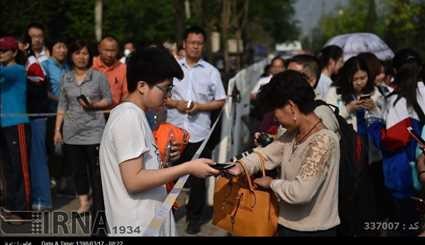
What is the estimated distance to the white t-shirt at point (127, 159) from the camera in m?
2.98

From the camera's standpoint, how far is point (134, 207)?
3.07 m

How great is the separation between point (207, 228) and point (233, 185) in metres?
3.32

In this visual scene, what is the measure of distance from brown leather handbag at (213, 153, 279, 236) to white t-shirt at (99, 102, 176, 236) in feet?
1.61

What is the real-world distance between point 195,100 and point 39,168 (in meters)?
2.03

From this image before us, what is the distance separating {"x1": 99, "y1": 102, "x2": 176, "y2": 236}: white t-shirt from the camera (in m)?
2.98

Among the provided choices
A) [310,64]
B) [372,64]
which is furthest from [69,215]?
[372,64]

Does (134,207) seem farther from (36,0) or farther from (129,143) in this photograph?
(36,0)

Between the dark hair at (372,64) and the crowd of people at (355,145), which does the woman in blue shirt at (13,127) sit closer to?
the crowd of people at (355,145)

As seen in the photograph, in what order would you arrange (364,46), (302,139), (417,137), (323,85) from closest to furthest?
(302,139) → (417,137) → (323,85) → (364,46)

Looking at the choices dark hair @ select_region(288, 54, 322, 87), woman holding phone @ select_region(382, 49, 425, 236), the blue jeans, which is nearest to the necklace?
woman holding phone @ select_region(382, 49, 425, 236)

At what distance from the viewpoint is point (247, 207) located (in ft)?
11.4

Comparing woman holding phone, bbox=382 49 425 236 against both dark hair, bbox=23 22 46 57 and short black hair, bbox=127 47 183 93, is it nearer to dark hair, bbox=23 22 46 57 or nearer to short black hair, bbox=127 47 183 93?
short black hair, bbox=127 47 183 93

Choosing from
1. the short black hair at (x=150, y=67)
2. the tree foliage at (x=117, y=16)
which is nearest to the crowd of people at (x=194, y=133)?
the short black hair at (x=150, y=67)

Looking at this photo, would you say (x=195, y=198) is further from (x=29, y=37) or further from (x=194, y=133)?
(x=29, y=37)
